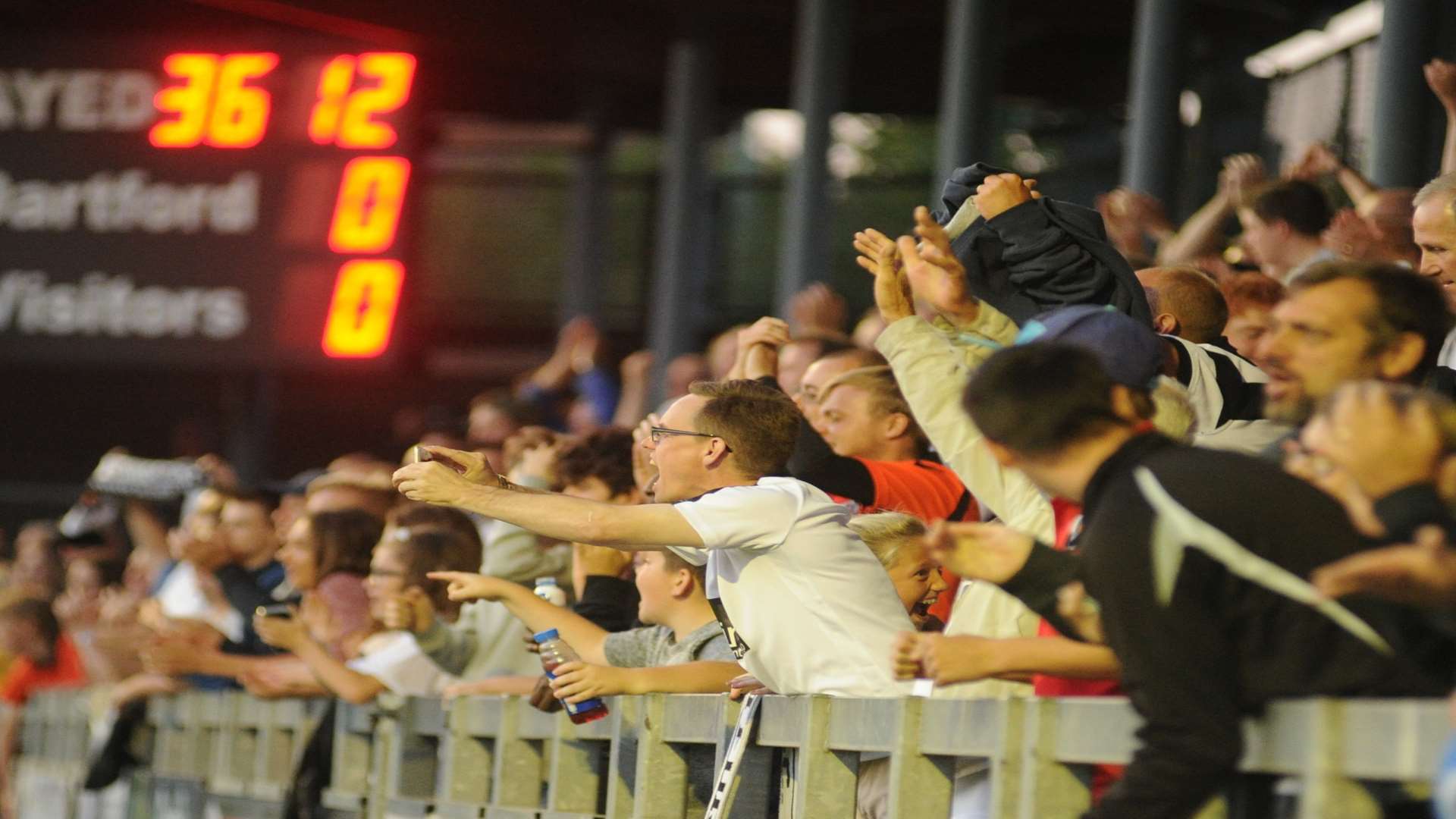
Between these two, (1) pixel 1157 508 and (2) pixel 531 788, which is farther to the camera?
(2) pixel 531 788

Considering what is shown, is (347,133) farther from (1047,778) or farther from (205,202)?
(1047,778)

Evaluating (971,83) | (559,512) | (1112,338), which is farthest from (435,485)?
(971,83)

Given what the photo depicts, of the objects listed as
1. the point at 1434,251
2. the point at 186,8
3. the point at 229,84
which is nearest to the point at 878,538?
the point at 1434,251

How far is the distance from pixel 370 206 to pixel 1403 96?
20.8 ft

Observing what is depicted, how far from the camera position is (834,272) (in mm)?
19141

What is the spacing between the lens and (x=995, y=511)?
4426mm

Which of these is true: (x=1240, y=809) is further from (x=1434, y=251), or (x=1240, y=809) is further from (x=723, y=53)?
(x=723, y=53)

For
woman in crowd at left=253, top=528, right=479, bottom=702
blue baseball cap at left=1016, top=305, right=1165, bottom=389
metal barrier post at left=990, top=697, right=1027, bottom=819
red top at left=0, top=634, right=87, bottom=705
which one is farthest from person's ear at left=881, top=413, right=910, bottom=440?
red top at left=0, top=634, right=87, bottom=705

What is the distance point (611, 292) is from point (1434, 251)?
44.2 feet

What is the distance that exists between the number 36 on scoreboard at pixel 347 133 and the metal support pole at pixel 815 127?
2.08 metres

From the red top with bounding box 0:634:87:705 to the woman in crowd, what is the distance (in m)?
6.01

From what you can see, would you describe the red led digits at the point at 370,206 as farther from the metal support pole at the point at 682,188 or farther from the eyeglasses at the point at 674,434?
the eyeglasses at the point at 674,434

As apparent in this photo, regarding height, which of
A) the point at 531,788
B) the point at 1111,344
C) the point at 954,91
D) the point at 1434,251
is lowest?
the point at 531,788

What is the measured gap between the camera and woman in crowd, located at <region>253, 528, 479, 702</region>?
6.59 m
